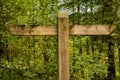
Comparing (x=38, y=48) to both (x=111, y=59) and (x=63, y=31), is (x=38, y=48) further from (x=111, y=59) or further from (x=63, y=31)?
(x=63, y=31)

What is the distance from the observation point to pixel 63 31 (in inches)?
199

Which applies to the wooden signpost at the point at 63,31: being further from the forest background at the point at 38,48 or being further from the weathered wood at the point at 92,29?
the forest background at the point at 38,48

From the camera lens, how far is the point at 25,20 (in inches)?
327

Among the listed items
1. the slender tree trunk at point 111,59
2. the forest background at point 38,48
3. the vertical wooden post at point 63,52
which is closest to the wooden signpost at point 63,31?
the vertical wooden post at point 63,52

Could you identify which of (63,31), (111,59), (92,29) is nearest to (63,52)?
(63,31)

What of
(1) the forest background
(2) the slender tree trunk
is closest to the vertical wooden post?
(1) the forest background

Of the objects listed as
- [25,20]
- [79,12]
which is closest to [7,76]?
[25,20]

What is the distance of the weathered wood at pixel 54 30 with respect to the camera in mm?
5141

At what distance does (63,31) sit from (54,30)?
0.18 meters

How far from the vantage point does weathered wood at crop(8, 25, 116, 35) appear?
16.9ft

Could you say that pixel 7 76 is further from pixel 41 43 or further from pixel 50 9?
pixel 50 9

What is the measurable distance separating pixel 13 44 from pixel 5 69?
806 millimetres

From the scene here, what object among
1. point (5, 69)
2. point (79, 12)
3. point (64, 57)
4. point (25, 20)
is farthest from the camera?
point (79, 12)

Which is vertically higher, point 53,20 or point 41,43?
point 53,20
